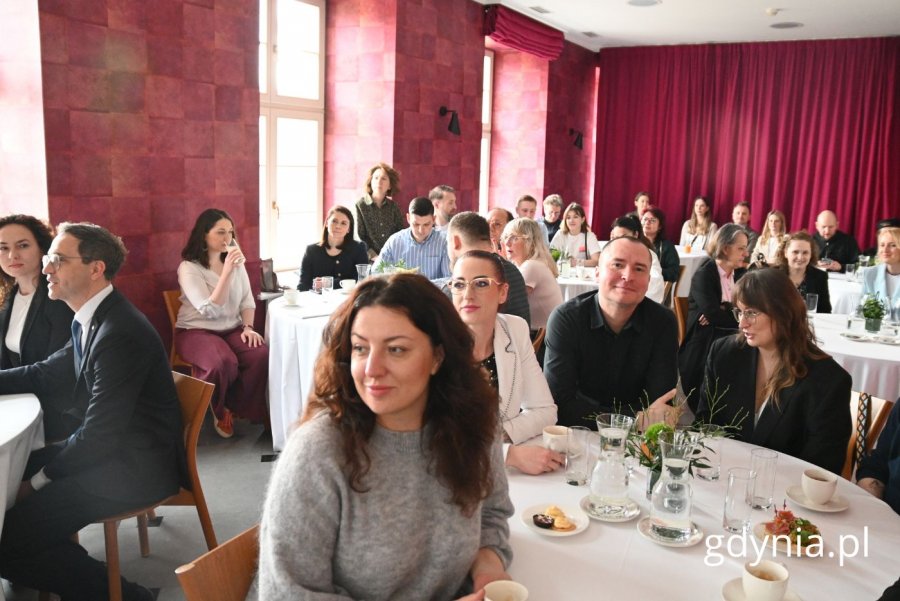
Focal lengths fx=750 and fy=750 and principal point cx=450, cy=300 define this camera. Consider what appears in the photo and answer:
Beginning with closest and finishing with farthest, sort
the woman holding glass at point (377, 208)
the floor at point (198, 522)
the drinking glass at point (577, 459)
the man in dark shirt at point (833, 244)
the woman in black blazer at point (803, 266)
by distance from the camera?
the drinking glass at point (577, 459) → the floor at point (198, 522) → the woman in black blazer at point (803, 266) → the woman holding glass at point (377, 208) → the man in dark shirt at point (833, 244)

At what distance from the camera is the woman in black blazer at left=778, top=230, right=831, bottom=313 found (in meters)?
4.82

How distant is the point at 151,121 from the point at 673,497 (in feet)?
13.5

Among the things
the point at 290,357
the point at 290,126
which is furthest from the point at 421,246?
the point at 290,126

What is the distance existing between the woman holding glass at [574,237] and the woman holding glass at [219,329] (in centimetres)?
391

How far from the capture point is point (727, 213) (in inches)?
439

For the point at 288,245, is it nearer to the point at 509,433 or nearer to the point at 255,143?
the point at 255,143

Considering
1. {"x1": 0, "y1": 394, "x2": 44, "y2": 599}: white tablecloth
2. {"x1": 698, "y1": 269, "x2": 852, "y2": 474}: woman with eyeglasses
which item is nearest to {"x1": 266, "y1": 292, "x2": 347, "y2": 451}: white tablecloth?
{"x1": 0, "y1": 394, "x2": 44, "y2": 599}: white tablecloth

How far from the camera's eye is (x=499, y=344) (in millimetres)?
2607

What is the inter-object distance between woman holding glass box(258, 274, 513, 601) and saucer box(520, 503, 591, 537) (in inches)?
7.1

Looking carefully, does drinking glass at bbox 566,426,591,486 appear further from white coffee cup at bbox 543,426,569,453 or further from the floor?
the floor

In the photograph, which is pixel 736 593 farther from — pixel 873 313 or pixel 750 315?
pixel 873 313

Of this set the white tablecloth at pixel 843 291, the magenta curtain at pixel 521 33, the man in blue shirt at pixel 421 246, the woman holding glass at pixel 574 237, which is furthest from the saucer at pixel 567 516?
the magenta curtain at pixel 521 33

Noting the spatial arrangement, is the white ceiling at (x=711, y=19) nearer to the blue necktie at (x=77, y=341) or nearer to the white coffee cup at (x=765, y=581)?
the blue necktie at (x=77, y=341)

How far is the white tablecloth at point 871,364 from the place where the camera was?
369cm
